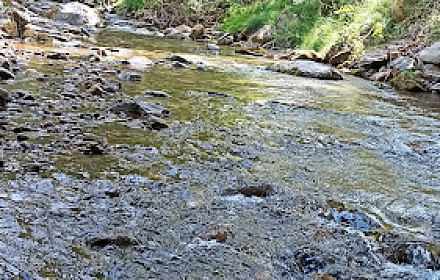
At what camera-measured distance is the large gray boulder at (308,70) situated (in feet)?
28.2

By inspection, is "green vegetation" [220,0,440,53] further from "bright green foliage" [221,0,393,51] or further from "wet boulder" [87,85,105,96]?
"wet boulder" [87,85,105,96]

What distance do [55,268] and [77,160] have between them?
1259 millimetres

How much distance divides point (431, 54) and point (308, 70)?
233 cm

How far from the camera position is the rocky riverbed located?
74.2 inches

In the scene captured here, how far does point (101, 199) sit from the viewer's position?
233 cm

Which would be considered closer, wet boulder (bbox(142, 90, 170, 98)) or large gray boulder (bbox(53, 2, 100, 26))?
wet boulder (bbox(142, 90, 170, 98))

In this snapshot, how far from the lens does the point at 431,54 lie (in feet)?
27.5

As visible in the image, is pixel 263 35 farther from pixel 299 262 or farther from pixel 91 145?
pixel 299 262

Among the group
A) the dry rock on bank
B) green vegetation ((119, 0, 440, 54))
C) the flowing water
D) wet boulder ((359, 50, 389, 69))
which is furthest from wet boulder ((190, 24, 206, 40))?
the flowing water

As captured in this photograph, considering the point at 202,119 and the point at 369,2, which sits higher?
the point at 369,2

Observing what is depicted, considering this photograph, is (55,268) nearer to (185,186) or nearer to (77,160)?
(185,186)

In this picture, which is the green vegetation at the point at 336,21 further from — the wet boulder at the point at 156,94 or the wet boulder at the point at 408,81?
the wet boulder at the point at 156,94

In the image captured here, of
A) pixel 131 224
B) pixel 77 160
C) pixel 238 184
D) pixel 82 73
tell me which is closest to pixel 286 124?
pixel 238 184

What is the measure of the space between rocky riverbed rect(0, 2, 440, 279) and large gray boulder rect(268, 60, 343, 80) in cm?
317
